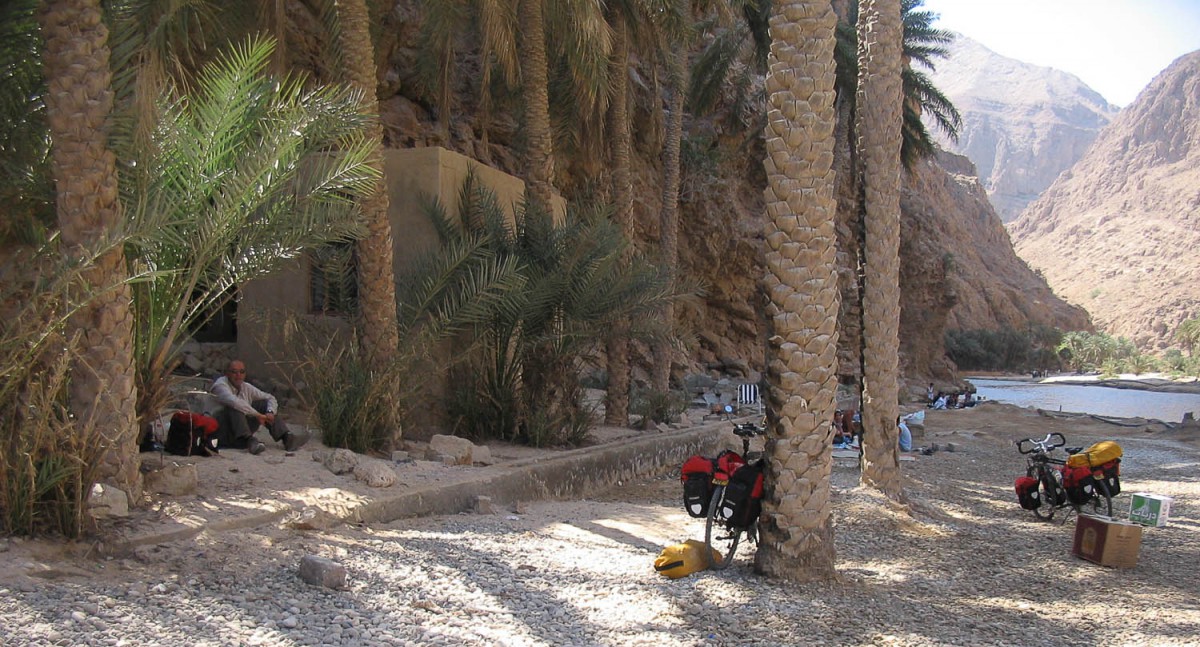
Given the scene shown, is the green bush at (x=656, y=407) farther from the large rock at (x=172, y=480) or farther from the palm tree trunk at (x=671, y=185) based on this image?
the large rock at (x=172, y=480)

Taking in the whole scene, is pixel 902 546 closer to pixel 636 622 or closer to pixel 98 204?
pixel 636 622

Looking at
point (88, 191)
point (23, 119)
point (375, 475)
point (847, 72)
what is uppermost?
point (847, 72)

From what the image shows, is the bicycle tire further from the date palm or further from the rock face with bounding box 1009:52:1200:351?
the rock face with bounding box 1009:52:1200:351

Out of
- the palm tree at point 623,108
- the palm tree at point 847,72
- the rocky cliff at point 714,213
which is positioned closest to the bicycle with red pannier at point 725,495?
the rocky cliff at point 714,213

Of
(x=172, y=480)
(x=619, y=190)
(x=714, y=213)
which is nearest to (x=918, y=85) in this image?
(x=714, y=213)

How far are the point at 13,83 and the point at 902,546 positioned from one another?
7543mm

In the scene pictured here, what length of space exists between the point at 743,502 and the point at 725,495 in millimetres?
119

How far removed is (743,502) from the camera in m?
5.41

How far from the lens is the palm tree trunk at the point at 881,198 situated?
27.4 ft

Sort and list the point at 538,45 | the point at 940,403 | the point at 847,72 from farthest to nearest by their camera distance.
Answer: the point at 940,403 < the point at 847,72 < the point at 538,45

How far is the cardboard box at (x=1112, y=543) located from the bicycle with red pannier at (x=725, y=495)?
10.1ft

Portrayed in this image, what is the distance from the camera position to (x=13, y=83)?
239 inches

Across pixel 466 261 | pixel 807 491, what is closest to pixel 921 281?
pixel 466 261

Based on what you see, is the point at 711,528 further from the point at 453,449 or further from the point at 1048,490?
the point at 1048,490
